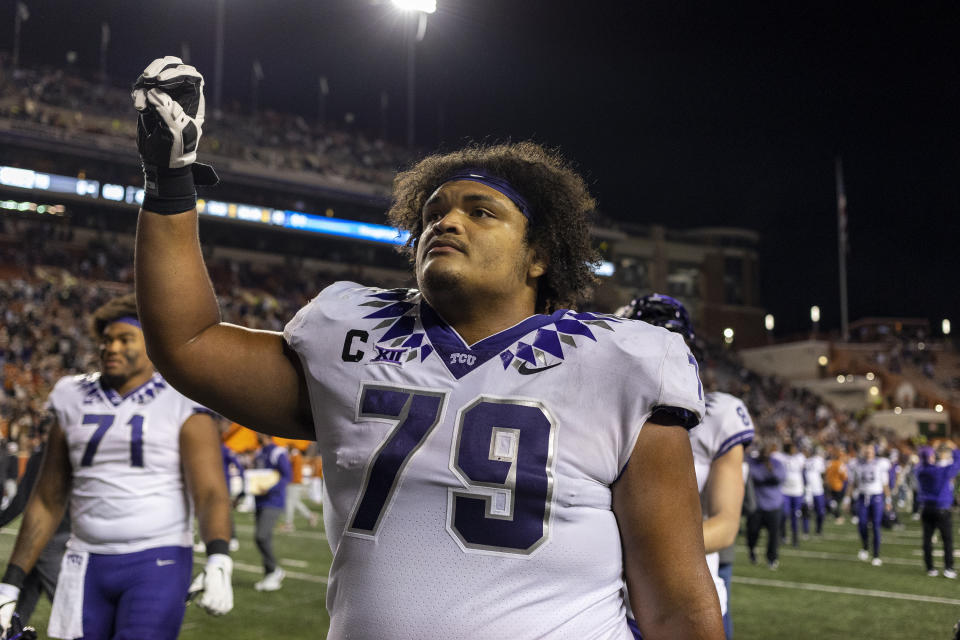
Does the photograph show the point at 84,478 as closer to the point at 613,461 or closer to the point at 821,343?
the point at 613,461

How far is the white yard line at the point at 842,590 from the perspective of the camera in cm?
934

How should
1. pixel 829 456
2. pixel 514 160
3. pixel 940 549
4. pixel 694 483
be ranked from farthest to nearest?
pixel 829 456, pixel 940 549, pixel 514 160, pixel 694 483

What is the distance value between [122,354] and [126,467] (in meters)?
0.53

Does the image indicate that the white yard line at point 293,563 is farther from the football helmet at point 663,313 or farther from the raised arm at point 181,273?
the raised arm at point 181,273

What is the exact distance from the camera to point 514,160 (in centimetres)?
226

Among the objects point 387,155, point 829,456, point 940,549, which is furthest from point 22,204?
point 940,549

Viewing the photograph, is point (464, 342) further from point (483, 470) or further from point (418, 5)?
point (418, 5)

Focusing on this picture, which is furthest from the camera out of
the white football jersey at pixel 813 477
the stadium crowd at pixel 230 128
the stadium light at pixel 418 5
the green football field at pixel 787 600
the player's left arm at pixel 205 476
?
the stadium crowd at pixel 230 128

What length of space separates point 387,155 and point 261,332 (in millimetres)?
44432

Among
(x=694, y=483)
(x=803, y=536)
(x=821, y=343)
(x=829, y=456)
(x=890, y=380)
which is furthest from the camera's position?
(x=821, y=343)

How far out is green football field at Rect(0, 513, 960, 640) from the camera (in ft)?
25.1

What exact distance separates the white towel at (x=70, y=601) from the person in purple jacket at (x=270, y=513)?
5.76m

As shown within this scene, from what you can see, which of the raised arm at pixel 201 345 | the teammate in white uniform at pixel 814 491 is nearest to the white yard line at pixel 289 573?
the raised arm at pixel 201 345

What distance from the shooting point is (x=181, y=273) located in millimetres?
1822
